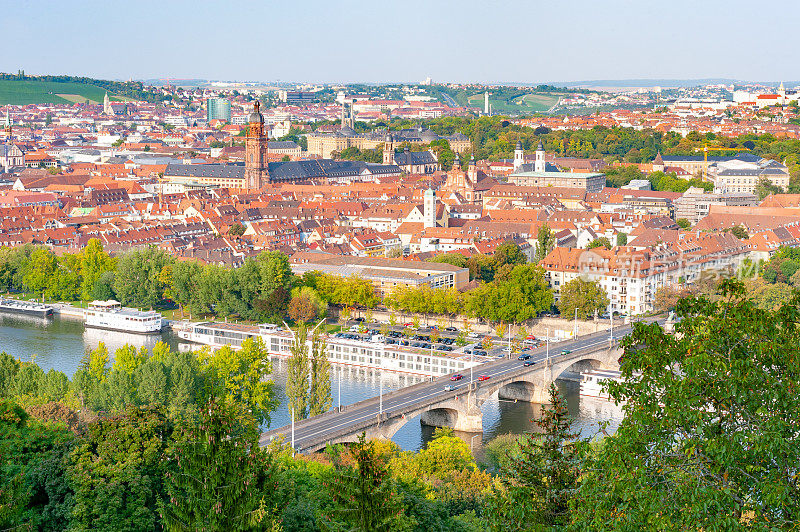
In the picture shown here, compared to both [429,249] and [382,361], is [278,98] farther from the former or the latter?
[382,361]

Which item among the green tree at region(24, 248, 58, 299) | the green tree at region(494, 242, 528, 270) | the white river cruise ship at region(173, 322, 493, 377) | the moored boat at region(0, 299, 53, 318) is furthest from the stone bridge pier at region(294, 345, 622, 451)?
the green tree at region(24, 248, 58, 299)

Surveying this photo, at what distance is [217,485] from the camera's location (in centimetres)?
786

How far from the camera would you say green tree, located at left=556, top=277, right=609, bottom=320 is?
27922mm

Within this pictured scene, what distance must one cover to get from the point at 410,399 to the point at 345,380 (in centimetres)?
465

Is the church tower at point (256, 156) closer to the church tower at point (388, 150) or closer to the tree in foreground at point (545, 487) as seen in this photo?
the church tower at point (388, 150)

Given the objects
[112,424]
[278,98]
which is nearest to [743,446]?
[112,424]

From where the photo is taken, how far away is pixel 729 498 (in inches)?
211

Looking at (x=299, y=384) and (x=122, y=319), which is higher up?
(x=299, y=384)

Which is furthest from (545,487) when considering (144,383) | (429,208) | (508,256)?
(429,208)

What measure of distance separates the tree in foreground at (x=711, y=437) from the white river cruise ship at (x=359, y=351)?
1779 cm

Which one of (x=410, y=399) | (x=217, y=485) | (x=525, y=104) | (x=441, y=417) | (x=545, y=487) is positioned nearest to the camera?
(x=545, y=487)

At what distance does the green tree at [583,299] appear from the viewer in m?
27.9

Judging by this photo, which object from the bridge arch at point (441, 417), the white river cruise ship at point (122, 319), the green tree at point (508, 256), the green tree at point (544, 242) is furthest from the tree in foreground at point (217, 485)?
the green tree at point (544, 242)

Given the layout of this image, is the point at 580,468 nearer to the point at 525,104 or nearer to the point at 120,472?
the point at 120,472
